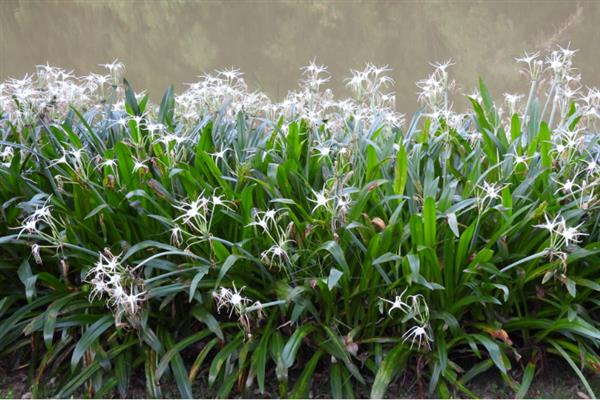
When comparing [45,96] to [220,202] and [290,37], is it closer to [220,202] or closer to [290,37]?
[220,202]

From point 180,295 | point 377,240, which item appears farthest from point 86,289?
point 377,240

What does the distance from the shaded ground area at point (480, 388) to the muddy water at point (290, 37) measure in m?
3.59

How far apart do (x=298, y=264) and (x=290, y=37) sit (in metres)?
3.94

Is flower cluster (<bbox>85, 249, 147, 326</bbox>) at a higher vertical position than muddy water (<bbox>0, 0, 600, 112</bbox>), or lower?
lower

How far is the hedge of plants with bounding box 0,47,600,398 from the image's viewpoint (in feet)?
6.32

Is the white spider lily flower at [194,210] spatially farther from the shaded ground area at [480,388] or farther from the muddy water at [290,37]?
the muddy water at [290,37]

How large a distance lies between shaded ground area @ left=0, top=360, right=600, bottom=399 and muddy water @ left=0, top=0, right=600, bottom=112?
359cm

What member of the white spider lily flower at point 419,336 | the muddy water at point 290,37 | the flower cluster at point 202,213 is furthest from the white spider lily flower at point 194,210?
the muddy water at point 290,37

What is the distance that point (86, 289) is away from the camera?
2.06 metres

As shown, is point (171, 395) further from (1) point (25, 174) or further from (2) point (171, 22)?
(2) point (171, 22)

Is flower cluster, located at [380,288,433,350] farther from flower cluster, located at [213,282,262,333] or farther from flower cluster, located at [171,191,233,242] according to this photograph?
flower cluster, located at [171,191,233,242]

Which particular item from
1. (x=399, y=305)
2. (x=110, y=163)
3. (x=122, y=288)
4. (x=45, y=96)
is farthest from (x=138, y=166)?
(x=399, y=305)

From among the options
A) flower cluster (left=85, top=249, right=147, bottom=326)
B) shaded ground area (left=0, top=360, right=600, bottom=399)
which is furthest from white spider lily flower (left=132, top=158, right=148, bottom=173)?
shaded ground area (left=0, top=360, right=600, bottom=399)

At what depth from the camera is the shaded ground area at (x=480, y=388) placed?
6.57ft
